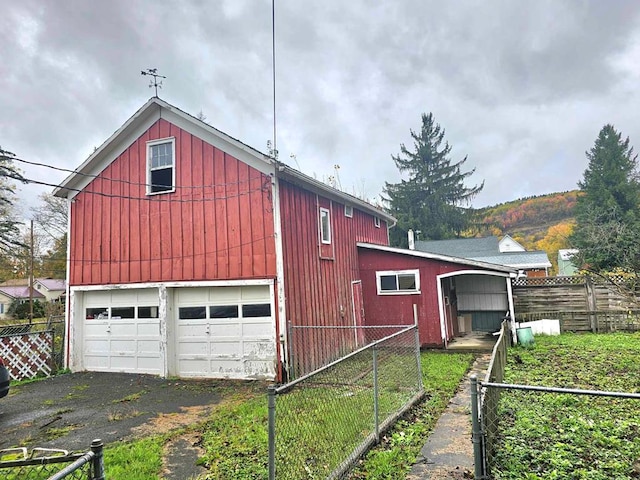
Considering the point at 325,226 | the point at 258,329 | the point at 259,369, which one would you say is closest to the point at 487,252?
the point at 325,226

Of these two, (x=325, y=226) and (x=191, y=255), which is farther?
(x=325, y=226)

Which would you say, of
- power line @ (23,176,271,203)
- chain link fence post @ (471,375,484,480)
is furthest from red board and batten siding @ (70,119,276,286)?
chain link fence post @ (471,375,484,480)

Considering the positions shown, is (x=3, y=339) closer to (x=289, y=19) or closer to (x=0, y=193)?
(x=289, y=19)

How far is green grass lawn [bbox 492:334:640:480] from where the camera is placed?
366cm

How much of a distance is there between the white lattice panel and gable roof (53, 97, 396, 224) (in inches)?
153

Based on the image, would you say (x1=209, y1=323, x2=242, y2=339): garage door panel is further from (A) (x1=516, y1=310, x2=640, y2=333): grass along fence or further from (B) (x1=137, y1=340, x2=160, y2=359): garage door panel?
(A) (x1=516, y1=310, x2=640, y2=333): grass along fence

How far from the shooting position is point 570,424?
4844 mm

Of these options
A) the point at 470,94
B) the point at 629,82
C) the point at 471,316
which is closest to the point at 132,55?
the point at 471,316

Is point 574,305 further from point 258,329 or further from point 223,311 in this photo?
point 223,311

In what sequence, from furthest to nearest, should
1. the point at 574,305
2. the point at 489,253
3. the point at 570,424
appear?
the point at 489,253, the point at 574,305, the point at 570,424

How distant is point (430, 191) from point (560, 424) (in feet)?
107

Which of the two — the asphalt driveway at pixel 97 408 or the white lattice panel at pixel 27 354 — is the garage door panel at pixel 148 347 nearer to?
Result: the asphalt driveway at pixel 97 408

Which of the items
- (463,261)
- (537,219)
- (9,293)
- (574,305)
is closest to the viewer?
(463,261)

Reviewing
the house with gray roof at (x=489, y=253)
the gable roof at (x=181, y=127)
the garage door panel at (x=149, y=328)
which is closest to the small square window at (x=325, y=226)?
the gable roof at (x=181, y=127)
